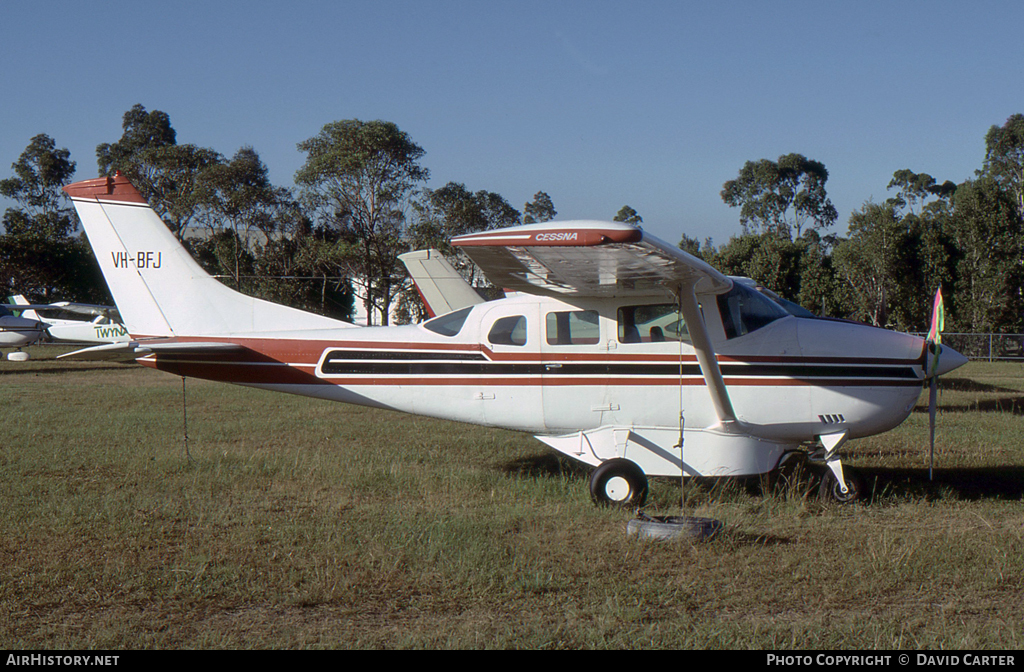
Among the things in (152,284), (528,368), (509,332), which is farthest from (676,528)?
(152,284)

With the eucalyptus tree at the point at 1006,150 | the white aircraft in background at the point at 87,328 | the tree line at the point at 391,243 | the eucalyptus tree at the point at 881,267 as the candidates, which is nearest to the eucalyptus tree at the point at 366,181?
the tree line at the point at 391,243

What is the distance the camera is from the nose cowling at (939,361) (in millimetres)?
7227

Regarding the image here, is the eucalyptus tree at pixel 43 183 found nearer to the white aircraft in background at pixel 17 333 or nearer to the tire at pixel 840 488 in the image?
the white aircraft in background at pixel 17 333

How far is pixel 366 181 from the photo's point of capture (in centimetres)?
3444

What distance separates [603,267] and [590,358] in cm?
156

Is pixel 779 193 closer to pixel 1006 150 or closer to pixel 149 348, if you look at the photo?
pixel 1006 150

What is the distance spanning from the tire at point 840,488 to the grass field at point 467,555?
0.90 ft

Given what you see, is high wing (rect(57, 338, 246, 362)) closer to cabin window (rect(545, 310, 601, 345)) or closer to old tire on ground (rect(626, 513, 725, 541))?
cabin window (rect(545, 310, 601, 345))

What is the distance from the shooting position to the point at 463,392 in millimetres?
7918

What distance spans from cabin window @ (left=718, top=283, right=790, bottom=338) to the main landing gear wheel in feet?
5.54

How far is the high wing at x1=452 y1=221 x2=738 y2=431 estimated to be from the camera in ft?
17.5
